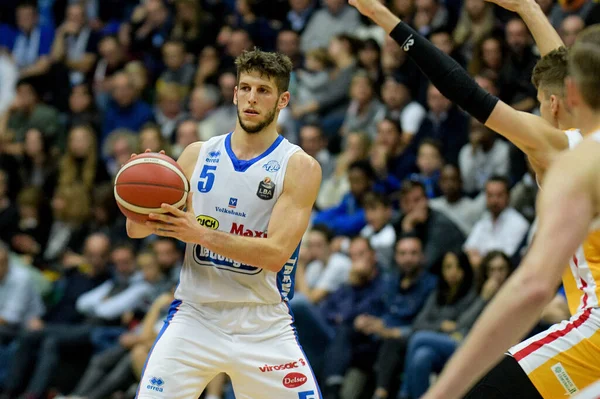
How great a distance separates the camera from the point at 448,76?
4.60m

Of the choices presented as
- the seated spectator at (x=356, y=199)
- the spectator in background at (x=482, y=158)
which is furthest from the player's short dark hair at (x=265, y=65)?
the seated spectator at (x=356, y=199)

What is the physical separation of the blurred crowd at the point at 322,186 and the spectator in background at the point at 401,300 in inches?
0.7

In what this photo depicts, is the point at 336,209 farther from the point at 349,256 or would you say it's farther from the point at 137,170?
the point at 137,170

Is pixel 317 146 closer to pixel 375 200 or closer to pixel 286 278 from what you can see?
pixel 375 200

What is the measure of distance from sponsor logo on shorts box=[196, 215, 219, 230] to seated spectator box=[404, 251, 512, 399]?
368 cm

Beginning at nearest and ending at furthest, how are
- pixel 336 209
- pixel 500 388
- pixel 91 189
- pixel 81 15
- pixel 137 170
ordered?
pixel 500 388 < pixel 137 170 < pixel 336 209 < pixel 91 189 < pixel 81 15

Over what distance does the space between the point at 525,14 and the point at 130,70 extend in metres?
10.3

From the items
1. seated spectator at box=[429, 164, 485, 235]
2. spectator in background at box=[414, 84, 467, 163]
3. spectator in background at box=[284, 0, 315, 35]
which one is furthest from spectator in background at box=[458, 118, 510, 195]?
spectator in background at box=[284, 0, 315, 35]

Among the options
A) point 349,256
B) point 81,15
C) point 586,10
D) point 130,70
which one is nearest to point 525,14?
point 349,256

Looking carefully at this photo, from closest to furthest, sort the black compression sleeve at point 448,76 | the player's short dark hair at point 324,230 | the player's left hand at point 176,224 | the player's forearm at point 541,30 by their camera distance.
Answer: the black compression sleeve at point 448,76
the player's left hand at point 176,224
the player's forearm at point 541,30
the player's short dark hair at point 324,230

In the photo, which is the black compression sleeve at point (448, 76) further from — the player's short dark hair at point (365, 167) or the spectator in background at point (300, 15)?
the spectator in background at point (300, 15)

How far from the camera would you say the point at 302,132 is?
40.5ft

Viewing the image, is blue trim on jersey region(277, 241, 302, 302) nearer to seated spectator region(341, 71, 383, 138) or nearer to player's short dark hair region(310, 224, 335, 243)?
player's short dark hair region(310, 224, 335, 243)

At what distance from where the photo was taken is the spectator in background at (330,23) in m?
14.1
